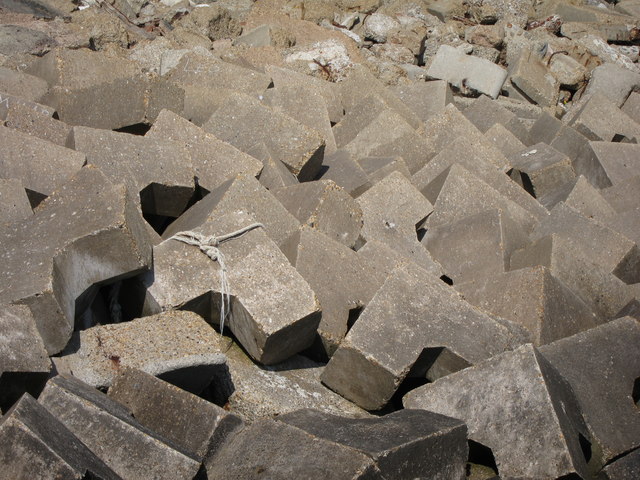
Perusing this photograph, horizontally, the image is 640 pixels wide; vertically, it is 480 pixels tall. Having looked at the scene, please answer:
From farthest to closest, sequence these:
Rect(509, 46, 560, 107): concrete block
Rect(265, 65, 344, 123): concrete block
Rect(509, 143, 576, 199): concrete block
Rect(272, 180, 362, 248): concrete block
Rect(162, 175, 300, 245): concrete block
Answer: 1. Rect(509, 46, 560, 107): concrete block
2. Rect(265, 65, 344, 123): concrete block
3. Rect(509, 143, 576, 199): concrete block
4. Rect(272, 180, 362, 248): concrete block
5. Rect(162, 175, 300, 245): concrete block

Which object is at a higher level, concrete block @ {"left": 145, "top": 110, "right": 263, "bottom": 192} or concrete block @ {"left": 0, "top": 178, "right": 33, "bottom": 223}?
concrete block @ {"left": 0, "top": 178, "right": 33, "bottom": 223}

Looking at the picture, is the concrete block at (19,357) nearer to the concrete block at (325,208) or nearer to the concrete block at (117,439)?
the concrete block at (117,439)

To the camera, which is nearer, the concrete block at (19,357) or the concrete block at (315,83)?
the concrete block at (19,357)

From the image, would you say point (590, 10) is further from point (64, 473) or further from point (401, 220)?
point (64, 473)

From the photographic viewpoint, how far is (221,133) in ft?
17.2

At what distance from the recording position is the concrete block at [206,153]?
464 centimetres

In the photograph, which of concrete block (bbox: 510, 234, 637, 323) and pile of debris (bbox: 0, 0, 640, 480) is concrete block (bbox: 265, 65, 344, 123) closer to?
pile of debris (bbox: 0, 0, 640, 480)

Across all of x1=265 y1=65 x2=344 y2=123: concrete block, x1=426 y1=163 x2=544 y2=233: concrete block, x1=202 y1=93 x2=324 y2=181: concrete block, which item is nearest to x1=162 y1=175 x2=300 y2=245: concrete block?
x1=202 y1=93 x2=324 y2=181: concrete block

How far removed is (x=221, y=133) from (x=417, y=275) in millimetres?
1996

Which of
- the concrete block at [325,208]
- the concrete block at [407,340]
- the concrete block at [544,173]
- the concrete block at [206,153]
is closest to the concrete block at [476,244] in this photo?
the concrete block at [325,208]

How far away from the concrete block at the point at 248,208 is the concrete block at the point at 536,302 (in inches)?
41.4

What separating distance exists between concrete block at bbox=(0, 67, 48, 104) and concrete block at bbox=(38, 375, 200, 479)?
303cm

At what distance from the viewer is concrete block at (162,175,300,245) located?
406 cm

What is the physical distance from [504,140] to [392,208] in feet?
7.59
